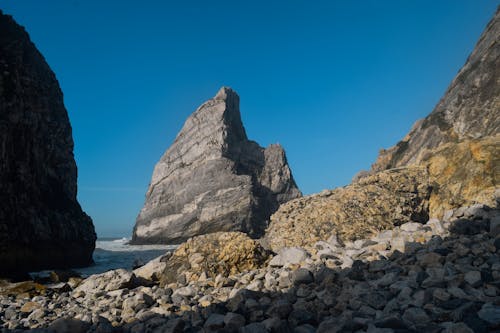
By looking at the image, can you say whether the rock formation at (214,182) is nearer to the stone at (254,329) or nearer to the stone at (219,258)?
the stone at (219,258)

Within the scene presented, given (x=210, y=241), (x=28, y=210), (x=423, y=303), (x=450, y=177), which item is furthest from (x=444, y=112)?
(x=28, y=210)

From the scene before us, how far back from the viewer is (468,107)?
31359mm

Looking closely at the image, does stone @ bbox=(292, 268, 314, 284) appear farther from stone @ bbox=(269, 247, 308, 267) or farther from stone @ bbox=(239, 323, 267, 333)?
stone @ bbox=(239, 323, 267, 333)

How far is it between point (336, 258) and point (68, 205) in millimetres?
37133

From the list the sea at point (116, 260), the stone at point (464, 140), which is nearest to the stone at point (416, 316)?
the stone at point (464, 140)

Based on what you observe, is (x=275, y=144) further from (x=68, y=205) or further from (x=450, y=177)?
(x=450, y=177)

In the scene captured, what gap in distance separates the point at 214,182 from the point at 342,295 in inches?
2961

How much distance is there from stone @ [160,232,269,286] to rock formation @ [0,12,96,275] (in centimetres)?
1914

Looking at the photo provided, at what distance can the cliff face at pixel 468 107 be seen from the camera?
28297 millimetres

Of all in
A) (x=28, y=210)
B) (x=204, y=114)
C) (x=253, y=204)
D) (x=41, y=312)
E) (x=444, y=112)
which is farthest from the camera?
(x=204, y=114)

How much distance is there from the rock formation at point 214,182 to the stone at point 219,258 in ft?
198

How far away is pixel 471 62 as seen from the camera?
35.9 meters

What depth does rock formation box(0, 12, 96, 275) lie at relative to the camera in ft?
79.2

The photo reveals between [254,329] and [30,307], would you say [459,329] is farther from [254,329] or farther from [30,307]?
[30,307]
